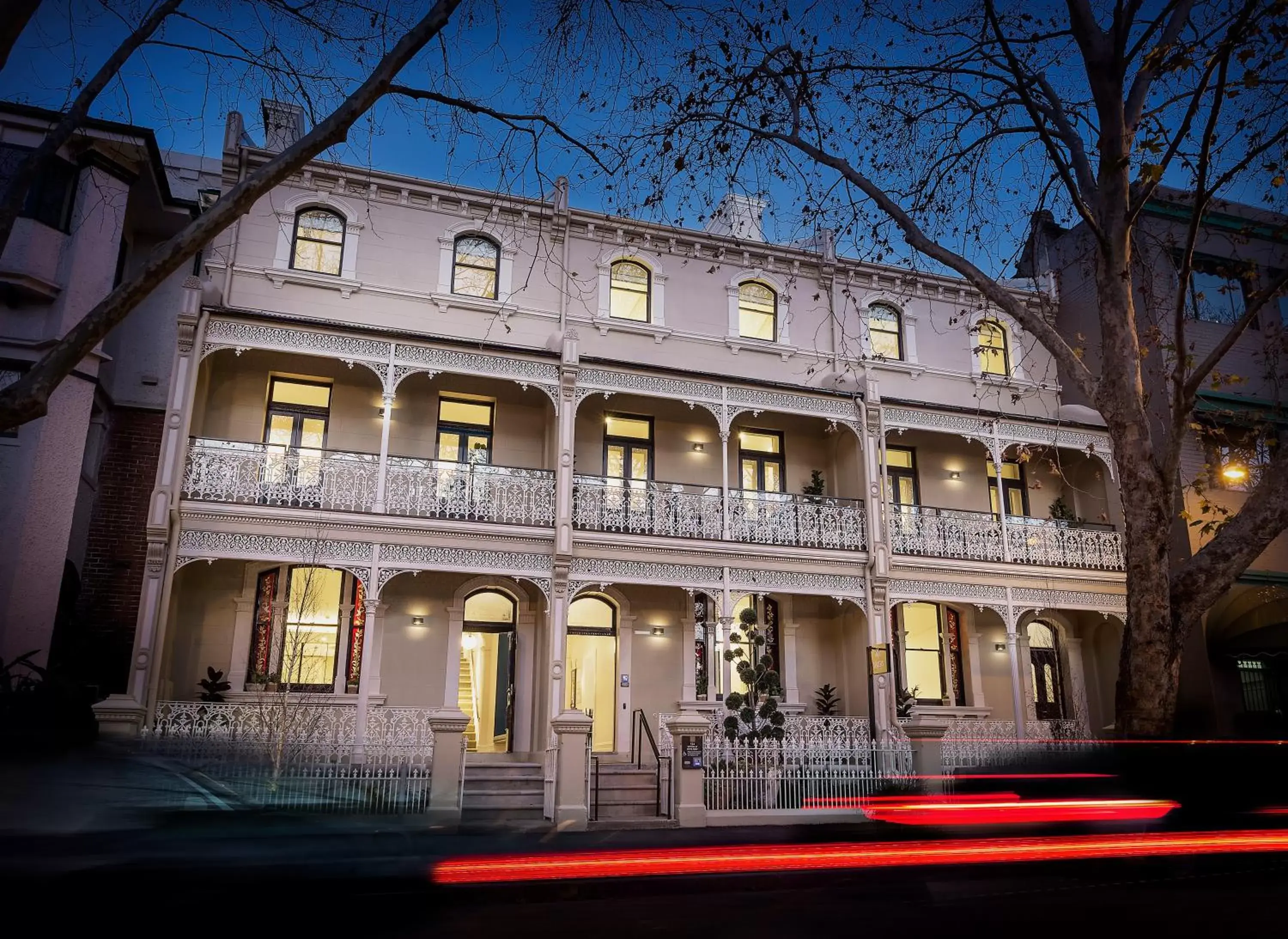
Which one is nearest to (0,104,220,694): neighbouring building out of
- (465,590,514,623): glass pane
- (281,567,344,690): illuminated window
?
(281,567,344,690): illuminated window

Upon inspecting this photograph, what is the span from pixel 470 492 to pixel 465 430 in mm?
2157

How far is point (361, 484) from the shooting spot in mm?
14531

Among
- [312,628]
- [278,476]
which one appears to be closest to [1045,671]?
[312,628]

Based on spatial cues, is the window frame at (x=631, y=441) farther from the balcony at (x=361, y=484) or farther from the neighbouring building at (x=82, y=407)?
the neighbouring building at (x=82, y=407)

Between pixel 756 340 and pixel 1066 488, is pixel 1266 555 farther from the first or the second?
pixel 756 340

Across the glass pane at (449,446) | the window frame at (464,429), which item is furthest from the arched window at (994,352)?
the glass pane at (449,446)

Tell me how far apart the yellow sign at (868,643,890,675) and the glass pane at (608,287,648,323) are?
292 inches

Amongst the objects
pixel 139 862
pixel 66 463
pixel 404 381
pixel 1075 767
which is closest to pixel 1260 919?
pixel 1075 767

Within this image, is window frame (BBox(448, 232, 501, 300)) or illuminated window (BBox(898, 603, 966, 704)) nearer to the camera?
window frame (BBox(448, 232, 501, 300))

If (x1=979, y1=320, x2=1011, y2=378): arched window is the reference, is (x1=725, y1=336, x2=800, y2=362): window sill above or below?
below

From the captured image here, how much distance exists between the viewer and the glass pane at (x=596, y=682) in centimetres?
1648

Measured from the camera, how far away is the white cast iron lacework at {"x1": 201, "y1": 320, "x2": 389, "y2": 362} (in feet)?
46.7

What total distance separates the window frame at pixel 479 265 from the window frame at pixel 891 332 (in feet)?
25.0

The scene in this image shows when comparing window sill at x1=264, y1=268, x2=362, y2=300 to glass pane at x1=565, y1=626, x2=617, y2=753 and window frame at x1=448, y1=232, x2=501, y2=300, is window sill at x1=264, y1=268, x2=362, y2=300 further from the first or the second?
glass pane at x1=565, y1=626, x2=617, y2=753
